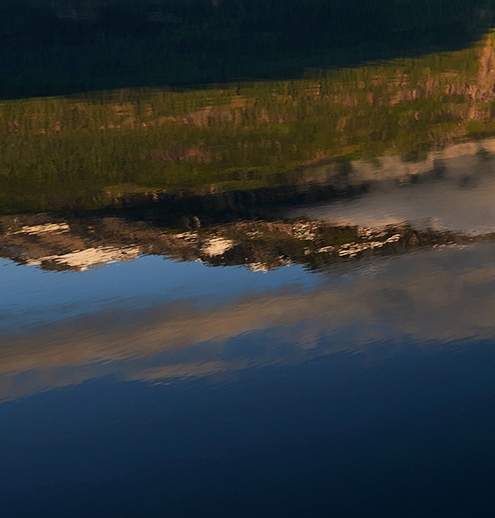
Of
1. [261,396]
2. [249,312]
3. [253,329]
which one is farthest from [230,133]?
[261,396]

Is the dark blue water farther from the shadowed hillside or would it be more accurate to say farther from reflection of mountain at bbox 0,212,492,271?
the shadowed hillside

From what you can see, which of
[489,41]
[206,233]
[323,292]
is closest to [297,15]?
[489,41]

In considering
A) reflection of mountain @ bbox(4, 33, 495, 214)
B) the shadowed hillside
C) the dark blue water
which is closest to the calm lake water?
the dark blue water

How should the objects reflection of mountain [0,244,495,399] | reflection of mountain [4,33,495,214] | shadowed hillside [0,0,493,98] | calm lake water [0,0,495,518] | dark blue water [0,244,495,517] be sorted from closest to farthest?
dark blue water [0,244,495,517]
calm lake water [0,0,495,518]
reflection of mountain [0,244,495,399]
reflection of mountain [4,33,495,214]
shadowed hillside [0,0,493,98]

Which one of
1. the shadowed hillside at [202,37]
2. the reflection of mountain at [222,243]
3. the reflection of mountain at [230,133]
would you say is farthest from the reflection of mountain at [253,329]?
the shadowed hillside at [202,37]

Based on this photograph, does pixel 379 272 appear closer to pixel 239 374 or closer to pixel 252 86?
pixel 239 374

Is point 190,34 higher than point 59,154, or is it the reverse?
point 190,34

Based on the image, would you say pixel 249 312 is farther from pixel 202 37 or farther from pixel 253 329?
pixel 202 37

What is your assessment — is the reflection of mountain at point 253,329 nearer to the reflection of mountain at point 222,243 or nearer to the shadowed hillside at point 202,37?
the reflection of mountain at point 222,243
